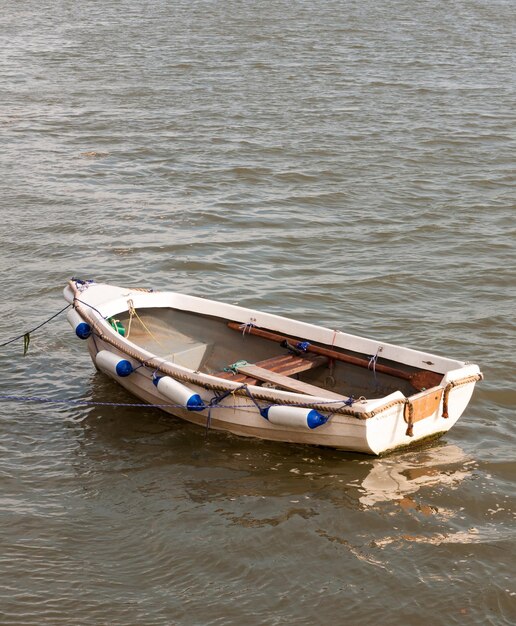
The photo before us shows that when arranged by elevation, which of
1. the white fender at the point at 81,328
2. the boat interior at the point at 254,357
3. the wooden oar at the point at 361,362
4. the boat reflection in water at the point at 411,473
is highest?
the white fender at the point at 81,328

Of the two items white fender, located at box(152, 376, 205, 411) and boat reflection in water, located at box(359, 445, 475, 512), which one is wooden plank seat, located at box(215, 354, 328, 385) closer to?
white fender, located at box(152, 376, 205, 411)

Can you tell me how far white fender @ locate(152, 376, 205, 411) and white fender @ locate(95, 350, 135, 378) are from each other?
1.23 ft

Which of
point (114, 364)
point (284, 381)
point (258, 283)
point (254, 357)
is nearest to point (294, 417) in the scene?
point (284, 381)

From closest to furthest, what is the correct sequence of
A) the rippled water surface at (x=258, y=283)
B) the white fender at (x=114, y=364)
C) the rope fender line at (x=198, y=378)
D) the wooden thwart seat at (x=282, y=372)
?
the rippled water surface at (x=258, y=283) < the rope fender line at (x=198, y=378) < the wooden thwart seat at (x=282, y=372) < the white fender at (x=114, y=364)

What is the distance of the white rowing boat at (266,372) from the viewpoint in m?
9.31

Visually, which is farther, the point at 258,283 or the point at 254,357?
the point at 258,283

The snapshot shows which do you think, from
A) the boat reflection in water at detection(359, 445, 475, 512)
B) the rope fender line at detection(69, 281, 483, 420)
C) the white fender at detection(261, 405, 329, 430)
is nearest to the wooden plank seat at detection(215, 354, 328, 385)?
the rope fender line at detection(69, 281, 483, 420)

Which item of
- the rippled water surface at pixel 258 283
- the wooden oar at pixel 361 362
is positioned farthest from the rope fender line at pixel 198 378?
the rippled water surface at pixel 258 283

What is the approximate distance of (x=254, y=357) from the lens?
11.3m

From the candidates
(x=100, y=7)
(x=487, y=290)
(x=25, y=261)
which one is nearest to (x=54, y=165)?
(x=25, y=261)

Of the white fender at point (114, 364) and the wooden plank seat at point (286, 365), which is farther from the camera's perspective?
the white fender at point (114, 364)

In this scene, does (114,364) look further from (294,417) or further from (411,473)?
(411,473)

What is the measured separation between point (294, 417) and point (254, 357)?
2.03 m

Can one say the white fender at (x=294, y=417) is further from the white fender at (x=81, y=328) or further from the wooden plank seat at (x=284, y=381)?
the white fender at (x=81, y=328)
